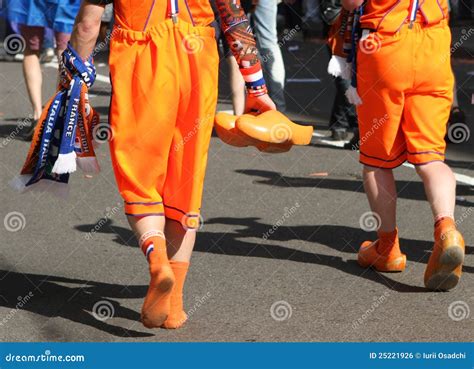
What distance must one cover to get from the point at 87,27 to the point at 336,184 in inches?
137

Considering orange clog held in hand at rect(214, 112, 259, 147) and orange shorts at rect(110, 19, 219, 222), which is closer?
orange shorts at rect(110, 19, 219, 222)

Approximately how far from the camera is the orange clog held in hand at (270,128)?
4.85 m

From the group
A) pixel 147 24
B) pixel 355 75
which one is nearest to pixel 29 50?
pixel 355 75

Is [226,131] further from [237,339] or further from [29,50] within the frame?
[29,50]

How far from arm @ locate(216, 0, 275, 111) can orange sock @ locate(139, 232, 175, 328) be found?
75 centimetres

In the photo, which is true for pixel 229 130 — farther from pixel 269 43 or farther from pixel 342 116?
pixel 269 43

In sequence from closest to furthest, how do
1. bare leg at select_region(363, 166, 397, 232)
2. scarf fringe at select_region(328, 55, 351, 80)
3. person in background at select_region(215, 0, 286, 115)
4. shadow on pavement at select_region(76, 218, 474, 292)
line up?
1. bare leg at select_region(363, 166, 397, 232)
2. scarf fringe at select_region(328, 55, 351, 80)
3. shadow on pavement at select_region(76, 218, 474, 292)
4. person in background at select_region(215, 0, 286, 115)

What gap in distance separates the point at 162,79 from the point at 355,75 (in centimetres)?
136

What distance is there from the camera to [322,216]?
7082 mm

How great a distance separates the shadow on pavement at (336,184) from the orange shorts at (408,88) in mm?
1839

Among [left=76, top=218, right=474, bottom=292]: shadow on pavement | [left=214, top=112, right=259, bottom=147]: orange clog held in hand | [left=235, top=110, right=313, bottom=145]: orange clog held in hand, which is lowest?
[left=76, top=218, right=474, bottom=292]: shadow on pavement

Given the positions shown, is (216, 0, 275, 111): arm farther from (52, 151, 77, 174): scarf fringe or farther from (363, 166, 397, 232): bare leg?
(363, 166, 397, 232): bare leg

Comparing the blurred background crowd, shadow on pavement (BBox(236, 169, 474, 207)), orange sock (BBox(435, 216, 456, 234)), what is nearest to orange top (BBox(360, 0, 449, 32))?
orange sock (BBox(435, 216, 456, 234))

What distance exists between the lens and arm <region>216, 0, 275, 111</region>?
4.96 meters
